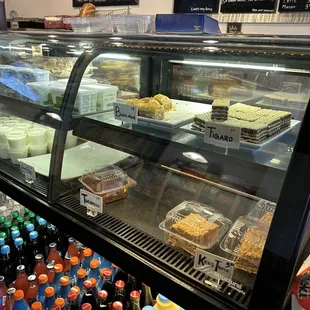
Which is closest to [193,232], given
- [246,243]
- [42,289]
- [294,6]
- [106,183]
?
[246,243]

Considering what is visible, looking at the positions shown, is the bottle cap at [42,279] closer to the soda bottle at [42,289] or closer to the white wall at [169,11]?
the soda bottle at [42,289]

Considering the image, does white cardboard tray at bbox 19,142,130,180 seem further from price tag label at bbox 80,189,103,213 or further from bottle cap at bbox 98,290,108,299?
bottle cap at bbox 98,290,108,299

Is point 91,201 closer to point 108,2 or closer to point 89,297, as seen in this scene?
point 89,297

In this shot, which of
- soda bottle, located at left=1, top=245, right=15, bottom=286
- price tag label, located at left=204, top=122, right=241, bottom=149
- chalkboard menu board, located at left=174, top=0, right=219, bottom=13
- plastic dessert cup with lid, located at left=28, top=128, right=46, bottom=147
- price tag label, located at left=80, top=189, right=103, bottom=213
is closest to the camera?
price tag label, located at left=204, top=122, right=241, bottom=149

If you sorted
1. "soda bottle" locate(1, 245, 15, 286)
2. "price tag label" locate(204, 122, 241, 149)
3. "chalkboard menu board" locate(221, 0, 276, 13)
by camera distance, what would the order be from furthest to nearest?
"chalkboard menu board" locate(221, 0, 276, 13), "soda bottle" locate(1, 245, 15, 286), "price tag label" locate(204, 122, 241, 149)

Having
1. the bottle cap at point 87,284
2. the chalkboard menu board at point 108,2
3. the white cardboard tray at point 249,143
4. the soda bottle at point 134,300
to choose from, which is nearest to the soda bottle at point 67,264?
the bottle cap at point 87,284

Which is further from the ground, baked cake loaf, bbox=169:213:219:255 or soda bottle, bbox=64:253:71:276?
baked cake loaf, bbox=169:213:219:255

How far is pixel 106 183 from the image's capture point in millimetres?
1208

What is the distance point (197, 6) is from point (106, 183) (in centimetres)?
233

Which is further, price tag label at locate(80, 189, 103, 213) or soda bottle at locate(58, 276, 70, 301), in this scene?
soda bottle at locate(58, 276, 70, 301)

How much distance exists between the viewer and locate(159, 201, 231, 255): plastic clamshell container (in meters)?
0.90

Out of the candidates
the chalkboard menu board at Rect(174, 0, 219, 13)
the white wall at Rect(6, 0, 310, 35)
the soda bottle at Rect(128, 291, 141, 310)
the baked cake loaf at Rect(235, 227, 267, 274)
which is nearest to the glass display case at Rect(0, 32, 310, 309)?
the baked cake loaf at Rect(235, 227, 267, 274)

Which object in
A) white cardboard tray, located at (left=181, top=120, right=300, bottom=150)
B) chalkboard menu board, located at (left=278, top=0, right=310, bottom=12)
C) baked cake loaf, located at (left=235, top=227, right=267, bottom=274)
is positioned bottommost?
baked cake loaf, located at (left=235, top=227, right=267, bottom=274)

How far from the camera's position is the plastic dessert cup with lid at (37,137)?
158 cm
